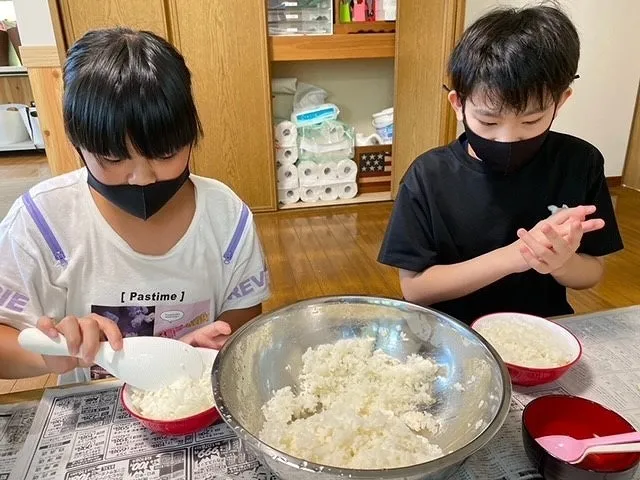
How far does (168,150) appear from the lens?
0.77m

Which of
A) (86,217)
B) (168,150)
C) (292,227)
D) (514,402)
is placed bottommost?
(292,227)

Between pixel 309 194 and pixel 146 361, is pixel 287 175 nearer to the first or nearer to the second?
pixel 309 194

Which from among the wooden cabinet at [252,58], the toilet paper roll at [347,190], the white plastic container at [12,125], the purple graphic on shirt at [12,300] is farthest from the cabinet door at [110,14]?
the white plastic container at [12,125]

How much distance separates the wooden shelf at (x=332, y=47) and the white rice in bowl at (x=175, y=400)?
8.42 feet

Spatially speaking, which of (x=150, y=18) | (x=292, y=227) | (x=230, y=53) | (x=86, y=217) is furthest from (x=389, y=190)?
(x=86, y=217)

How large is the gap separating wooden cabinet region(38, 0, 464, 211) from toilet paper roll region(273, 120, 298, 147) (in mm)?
139

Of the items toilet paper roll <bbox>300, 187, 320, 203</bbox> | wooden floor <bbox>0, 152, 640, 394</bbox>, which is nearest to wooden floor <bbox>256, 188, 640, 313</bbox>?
wooden floor <bbox>0, 152, 640, 394</bbox>

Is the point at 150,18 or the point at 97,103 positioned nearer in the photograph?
Answer: the point at 97,103

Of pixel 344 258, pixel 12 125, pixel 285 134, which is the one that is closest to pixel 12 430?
pixel 344 258

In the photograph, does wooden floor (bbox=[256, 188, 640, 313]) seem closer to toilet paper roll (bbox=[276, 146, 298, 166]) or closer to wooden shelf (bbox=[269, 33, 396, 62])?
toilet paper roll (bbox=[276, 146, 298, 166])

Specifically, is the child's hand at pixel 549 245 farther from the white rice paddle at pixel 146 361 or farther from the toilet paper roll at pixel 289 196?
the toilet paper roll at pixel 289 196

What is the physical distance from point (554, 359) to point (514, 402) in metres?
0.10

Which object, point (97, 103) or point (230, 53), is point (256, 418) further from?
point (230, 53)

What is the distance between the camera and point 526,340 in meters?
0.82
